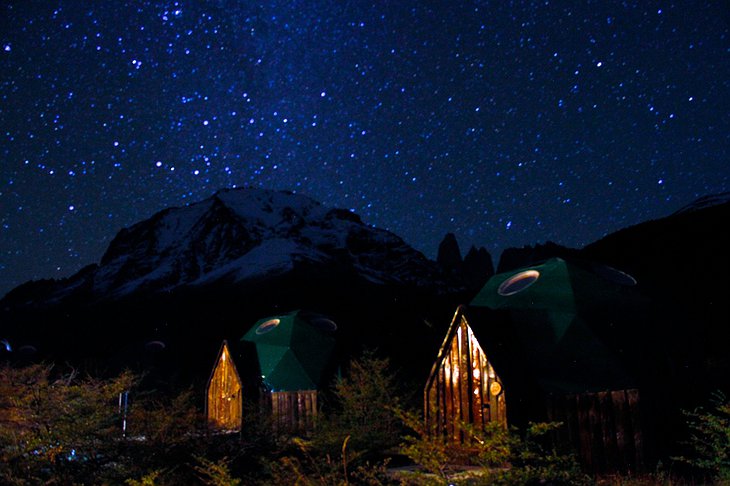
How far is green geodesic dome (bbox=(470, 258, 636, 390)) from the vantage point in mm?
10359

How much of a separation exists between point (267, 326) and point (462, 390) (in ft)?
45.5

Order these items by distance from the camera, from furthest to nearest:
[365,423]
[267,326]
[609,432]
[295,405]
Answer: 1. [267,326]
2. [295,405]
3. [365,423]
4. [609,432]

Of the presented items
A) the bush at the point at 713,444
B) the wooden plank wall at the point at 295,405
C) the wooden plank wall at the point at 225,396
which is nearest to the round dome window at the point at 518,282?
the bush at the point at 713,444

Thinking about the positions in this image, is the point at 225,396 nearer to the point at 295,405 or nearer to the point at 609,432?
the point at 295,405

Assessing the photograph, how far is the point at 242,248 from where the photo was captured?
12212 cm

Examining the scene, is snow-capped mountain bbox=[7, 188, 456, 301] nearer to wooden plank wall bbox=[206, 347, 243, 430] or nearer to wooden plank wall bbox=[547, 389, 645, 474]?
wooden plank wall bbox=[206, 347, 243, 430]

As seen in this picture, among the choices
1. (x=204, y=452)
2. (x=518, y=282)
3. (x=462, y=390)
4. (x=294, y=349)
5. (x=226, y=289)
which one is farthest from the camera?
(x=226, y=289)

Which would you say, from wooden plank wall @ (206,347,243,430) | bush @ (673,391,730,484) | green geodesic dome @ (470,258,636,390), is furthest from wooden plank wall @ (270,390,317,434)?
bush @ (673,391,730,484)

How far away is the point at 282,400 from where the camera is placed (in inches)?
753

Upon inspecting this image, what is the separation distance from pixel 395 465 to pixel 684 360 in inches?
270

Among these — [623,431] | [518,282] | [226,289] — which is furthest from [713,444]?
[226,289]

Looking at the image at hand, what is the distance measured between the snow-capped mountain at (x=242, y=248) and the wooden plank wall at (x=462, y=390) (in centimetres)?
8456

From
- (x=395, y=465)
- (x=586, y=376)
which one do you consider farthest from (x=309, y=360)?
(x=586, y=376)

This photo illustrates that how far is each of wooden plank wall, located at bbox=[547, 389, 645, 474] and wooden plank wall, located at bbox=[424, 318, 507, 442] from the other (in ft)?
3.76
